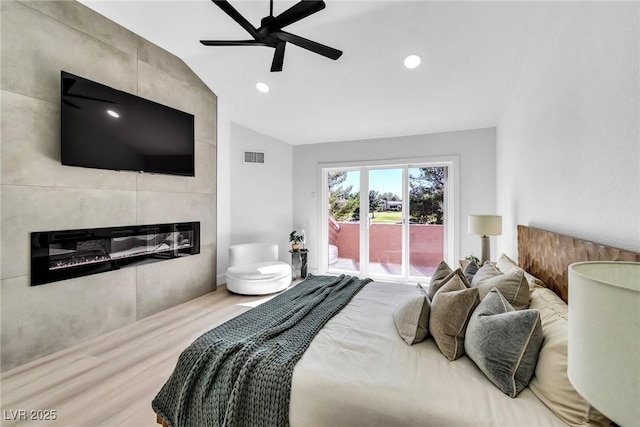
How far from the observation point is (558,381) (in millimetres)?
968

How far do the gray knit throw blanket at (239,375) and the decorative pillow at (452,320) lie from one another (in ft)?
2.15

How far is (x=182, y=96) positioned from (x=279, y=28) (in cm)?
203

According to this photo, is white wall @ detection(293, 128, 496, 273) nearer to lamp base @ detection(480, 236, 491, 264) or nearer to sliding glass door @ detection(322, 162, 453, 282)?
sliding glass door @ detection(322, 162, 453, 282)

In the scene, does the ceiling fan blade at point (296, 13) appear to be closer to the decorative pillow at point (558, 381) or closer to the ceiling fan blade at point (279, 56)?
the ceiling fan blade at point (279, 56)

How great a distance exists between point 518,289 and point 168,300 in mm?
3492

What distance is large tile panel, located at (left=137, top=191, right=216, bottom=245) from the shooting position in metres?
3.08

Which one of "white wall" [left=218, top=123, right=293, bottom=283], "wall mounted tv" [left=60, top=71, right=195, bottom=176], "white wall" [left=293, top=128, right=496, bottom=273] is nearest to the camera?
"wall mounted tv" [left=60, top=71, right=195, bottom=176]

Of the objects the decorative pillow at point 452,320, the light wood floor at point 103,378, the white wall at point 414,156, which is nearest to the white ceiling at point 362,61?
the white wall at point 414,156

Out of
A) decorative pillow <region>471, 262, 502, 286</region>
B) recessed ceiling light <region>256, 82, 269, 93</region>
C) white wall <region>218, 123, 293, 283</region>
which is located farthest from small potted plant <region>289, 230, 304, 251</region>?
decorative pillow <region>471, 262, 502, 286</region>

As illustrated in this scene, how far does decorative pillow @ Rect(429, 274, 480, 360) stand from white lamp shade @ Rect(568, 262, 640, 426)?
0.85m

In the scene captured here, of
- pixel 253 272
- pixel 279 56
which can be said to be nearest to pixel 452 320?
pixel 279 56

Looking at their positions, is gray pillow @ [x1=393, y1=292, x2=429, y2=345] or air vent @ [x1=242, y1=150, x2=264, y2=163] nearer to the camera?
gray pillow @ [x1=393, y1=292, x2=429, y2=345]

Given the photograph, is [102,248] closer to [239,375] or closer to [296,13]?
[239,375]

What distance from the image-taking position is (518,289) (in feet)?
4.63
